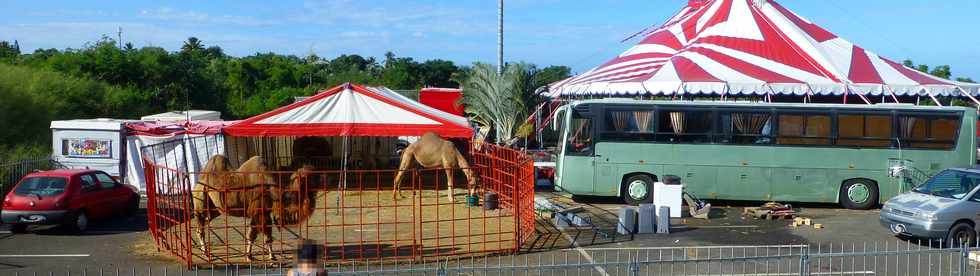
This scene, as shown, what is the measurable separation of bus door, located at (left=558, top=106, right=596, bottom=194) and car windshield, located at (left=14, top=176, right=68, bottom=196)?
414 inches

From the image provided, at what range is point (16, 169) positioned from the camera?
18.9 metres

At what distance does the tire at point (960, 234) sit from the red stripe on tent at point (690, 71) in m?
8.90

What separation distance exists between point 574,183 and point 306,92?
31169 millimetres

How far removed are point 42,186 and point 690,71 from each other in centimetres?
1593

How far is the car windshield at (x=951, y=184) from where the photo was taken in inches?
581

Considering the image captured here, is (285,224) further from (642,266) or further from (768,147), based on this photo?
(768,147)

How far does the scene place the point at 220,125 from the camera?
21.8 m

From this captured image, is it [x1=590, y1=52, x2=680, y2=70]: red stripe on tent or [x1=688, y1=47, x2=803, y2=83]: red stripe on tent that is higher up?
[x1=590, y1=52, x2=680, y2=70]: red stripe on tent

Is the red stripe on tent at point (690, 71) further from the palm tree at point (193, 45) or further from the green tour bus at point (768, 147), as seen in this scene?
the palm tree at point (193, 45)

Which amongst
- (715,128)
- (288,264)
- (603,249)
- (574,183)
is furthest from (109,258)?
(715,128)

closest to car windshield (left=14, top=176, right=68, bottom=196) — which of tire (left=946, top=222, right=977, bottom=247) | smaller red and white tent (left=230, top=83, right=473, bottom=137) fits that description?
smaller red and white tent (left=230, top=83, right=473, bottom=137)

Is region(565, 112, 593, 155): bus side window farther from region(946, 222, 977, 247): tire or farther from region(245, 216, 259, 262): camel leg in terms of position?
region(245, 216, 259, 262): camel leg

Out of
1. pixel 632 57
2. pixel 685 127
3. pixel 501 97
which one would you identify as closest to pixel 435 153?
pixel 685 127

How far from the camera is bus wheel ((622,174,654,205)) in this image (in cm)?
1980
